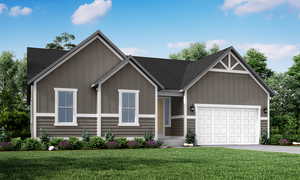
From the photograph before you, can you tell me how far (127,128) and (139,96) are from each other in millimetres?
1901

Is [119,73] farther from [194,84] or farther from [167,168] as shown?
[167,168]

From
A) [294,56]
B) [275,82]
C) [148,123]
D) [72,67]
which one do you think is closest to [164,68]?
[148,123]

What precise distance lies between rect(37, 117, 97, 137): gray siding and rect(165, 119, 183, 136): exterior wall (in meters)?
5.46

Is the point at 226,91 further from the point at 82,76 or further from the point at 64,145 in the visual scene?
the point at 64,145

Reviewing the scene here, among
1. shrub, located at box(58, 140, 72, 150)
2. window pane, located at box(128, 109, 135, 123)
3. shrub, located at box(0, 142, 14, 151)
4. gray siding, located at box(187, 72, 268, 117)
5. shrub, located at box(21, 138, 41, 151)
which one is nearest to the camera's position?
shrub, located at box(0, 142, 14, 151)

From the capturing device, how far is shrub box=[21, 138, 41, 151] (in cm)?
1895

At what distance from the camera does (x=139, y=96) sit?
74.2 ft

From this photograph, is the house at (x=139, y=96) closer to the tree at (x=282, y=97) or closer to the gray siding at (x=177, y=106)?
the gray siding at (x=177, y=106)

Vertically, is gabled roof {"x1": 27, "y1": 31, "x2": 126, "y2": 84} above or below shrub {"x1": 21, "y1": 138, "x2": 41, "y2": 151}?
above

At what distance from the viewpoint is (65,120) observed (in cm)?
2130

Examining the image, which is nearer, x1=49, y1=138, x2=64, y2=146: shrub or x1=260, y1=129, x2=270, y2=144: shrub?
x1=49, y1=138, x2=64, y2=146: shrub

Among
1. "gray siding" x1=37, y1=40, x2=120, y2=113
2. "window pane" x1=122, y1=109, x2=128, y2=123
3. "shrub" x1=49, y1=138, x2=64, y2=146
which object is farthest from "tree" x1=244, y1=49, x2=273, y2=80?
"shrub" x1=49, y1=138, x2=64, y2=146

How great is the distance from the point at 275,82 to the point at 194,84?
10.7 m

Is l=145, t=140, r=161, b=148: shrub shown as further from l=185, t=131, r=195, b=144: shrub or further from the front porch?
the front porch
